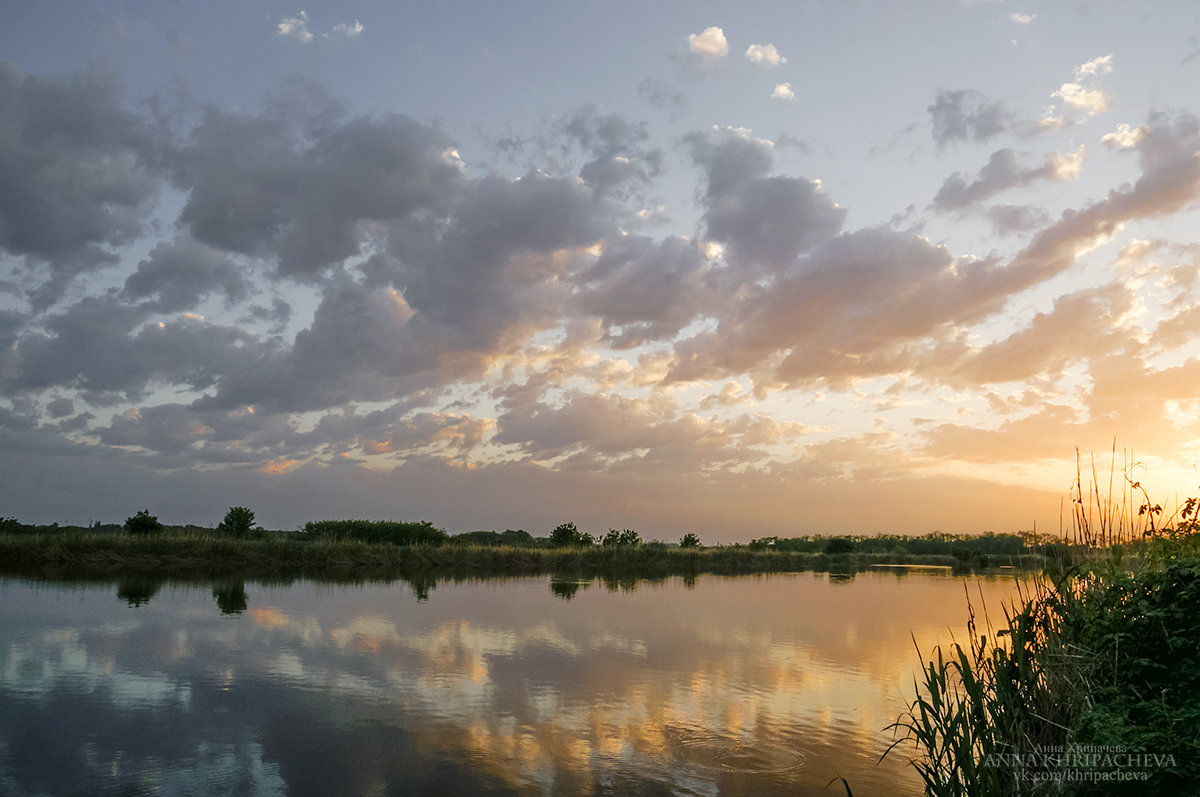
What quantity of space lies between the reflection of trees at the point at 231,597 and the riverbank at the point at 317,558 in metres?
4.02

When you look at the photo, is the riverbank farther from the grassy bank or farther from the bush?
the grassy bank

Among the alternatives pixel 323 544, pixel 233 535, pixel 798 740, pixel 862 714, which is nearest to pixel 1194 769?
pixel 798 740

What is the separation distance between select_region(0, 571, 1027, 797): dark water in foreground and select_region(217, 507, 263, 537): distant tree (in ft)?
57.5

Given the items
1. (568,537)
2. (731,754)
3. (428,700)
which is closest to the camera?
(731,754)

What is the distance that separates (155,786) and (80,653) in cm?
651

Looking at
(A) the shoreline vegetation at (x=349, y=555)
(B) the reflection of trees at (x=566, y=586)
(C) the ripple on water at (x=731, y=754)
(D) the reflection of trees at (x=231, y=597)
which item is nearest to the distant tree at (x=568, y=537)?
(A) the shoreline vegetation at (x=349, y=555)

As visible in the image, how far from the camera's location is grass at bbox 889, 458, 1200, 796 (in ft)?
14.0

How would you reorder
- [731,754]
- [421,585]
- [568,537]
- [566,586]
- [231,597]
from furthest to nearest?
1. [568,537]
2. [566,586]
3. [421,585]
4. [231,597]
5. [731,754]

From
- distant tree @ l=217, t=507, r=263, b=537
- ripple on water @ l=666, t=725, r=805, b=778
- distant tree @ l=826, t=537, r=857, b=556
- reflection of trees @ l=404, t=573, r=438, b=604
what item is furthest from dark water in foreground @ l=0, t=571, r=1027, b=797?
distant tree @ l=826, t=537, r=857, b=556

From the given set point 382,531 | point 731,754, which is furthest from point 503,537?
point 731,754

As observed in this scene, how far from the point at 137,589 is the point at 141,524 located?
528 inches

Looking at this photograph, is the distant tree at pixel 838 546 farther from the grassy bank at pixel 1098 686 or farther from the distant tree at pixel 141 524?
the grassy bank at pixel 1098 686

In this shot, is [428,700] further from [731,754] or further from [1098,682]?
[1098,682]

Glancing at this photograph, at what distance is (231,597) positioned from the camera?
18750 millimetres
